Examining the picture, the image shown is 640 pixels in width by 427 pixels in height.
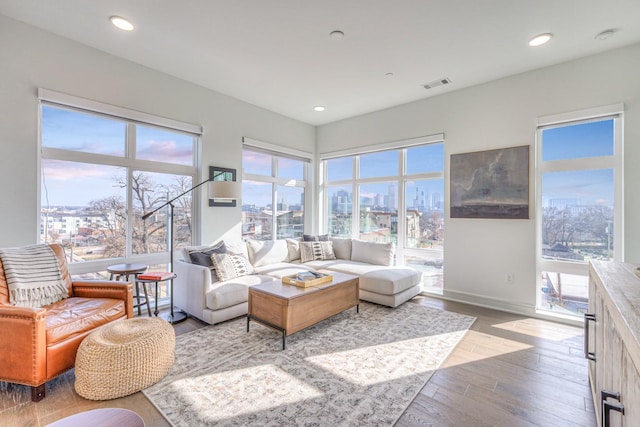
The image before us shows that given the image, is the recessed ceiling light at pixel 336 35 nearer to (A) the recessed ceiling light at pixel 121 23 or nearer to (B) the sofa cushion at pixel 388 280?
(A) the recessed ceiling light at pixel 121 23

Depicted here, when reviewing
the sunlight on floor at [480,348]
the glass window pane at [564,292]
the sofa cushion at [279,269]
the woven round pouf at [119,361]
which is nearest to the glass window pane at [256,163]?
the sofa cushion at [279,269]

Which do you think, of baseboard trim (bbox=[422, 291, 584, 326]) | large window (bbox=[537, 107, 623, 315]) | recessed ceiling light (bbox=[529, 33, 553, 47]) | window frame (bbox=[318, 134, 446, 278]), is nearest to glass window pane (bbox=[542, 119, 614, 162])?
large window (bbox=[537, 107, 623, 315])

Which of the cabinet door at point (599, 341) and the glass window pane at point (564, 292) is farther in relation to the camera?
the glass window pane at point (564, 292)

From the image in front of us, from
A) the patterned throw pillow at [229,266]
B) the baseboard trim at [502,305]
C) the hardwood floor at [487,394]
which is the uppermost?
the patterned throw pillow at [229,266]

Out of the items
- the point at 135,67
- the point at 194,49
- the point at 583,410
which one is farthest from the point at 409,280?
the point at 135,67

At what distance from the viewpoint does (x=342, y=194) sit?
5.79 meters

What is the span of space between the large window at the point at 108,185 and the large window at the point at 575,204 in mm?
4718

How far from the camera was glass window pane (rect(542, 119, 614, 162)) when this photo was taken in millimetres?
3270

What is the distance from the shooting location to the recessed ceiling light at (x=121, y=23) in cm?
267

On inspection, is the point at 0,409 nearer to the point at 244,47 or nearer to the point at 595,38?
the point at 244,47

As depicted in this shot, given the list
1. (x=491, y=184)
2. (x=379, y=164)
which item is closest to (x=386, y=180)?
(x=379, y=164)

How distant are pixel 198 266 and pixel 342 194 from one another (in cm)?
322

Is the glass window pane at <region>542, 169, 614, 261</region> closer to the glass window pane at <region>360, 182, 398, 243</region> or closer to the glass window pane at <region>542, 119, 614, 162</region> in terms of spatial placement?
the glass window pane at <region>542, 119, 614, 162</region>

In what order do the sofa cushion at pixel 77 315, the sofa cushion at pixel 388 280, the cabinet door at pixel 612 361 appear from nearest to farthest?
the cabinet door at pixel 612 361 → the sofa cushion at pixel 77 315 → the sofa cushion at pixel 388 280
